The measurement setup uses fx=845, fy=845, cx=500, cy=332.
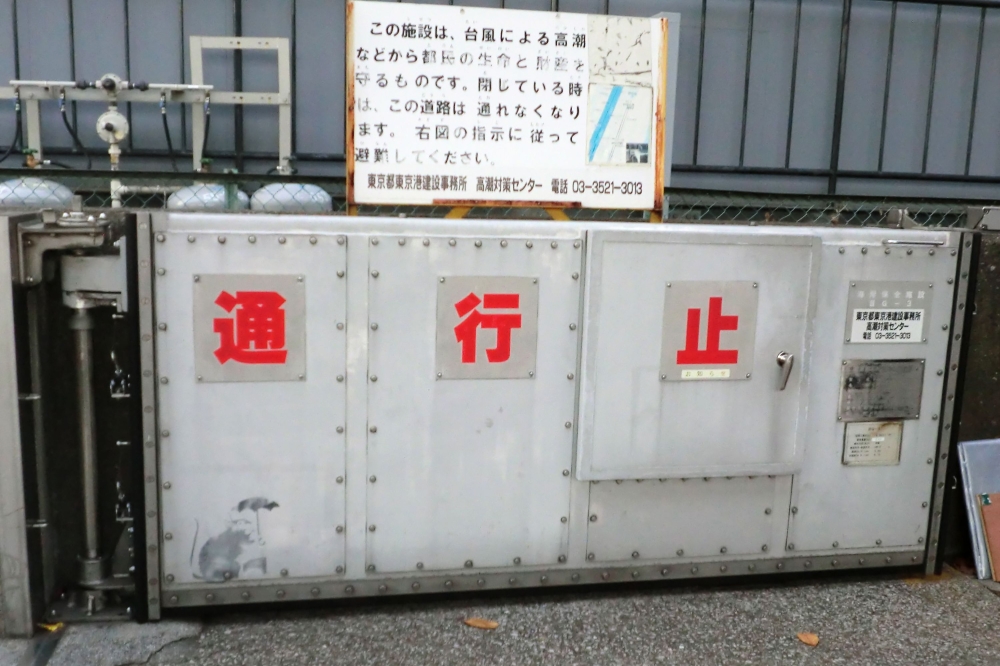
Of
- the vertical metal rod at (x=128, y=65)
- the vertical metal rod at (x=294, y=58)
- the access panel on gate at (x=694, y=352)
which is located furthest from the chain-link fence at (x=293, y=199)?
the vertical metal rod at (x=294, y=58)

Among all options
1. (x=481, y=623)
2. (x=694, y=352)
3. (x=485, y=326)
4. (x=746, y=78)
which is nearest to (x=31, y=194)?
(x=485, y=326)

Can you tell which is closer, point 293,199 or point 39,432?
point 39,432

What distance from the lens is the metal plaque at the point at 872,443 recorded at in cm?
351

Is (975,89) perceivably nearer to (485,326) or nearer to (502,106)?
(502,106)

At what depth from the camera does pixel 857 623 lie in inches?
130

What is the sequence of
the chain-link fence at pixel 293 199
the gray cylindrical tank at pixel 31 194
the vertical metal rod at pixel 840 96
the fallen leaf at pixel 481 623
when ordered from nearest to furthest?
the fallen leaf at pixel 481 623, the chain-link fence at pixel 293 199, the gray cylindrical tank at pixel 31 194, the vertical metal rod at pixel 840 96

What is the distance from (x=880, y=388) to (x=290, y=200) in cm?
339

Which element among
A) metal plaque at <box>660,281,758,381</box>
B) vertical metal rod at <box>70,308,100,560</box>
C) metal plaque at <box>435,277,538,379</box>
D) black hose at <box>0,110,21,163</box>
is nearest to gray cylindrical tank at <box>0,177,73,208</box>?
black hose at <box>0,110,21,163</box>

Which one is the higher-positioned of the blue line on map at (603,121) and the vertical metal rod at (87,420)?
the blue line on map at (603,121)

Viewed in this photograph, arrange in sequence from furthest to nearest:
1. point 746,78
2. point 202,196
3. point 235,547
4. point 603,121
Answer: point 746,78
point 202,196
point 603,121
point 235,547

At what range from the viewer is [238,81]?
21.2 feet

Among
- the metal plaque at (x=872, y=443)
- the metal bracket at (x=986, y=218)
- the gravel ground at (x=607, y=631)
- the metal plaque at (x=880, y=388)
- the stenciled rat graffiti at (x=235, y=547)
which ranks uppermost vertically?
the metal bracket at (x=986, y=218)

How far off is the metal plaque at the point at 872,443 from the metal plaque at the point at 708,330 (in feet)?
2.03

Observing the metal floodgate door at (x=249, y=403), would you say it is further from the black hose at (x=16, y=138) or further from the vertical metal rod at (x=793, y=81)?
the vertical metal rod at (x=793, y=81)
